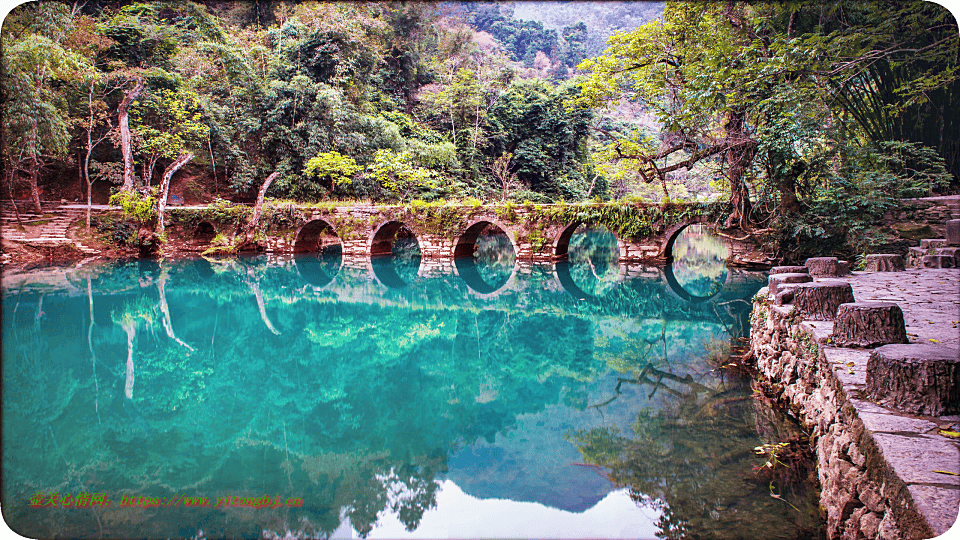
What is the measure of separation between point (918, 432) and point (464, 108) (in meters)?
28.7

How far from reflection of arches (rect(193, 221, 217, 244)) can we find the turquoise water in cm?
1069

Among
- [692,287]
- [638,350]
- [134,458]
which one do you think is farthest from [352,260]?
[134,458]

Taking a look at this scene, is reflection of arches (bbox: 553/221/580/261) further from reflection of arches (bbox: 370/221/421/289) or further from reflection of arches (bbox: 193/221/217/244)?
reflection of arches (bbox: 193/221/217/244)

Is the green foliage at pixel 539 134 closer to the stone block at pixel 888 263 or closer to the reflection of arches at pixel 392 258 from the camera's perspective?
the reflection of arches at pixel 392 258

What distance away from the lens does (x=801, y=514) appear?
3180mm

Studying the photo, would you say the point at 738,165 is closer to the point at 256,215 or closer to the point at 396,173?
the point at 396,173

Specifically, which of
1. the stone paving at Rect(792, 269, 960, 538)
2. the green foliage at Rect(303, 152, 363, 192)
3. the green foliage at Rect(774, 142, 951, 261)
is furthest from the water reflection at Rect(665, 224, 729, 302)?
the green foliage at Rect(303, 152, 363, 192)

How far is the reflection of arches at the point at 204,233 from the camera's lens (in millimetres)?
21541

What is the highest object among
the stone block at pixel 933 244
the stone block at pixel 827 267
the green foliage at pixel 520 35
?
the green foliage at pixel 520 35

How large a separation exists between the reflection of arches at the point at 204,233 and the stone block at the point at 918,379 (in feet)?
77.2

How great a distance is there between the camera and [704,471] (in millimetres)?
3846

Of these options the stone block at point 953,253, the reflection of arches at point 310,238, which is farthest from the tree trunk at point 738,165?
the reflection of arches at point 310,238

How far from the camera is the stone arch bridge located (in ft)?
53.5

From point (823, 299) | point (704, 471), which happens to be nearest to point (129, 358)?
point (704, 471)
